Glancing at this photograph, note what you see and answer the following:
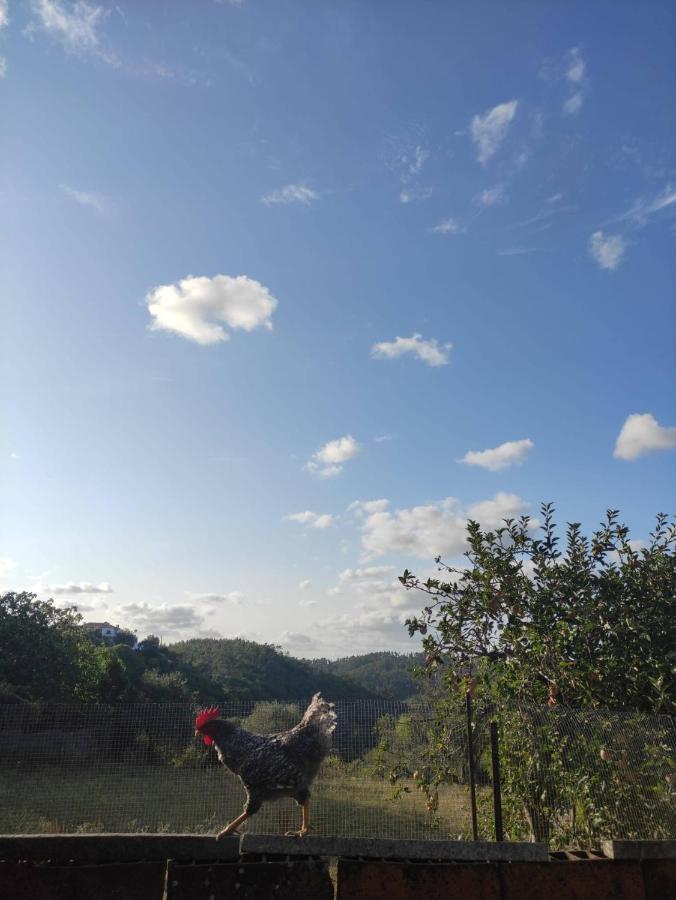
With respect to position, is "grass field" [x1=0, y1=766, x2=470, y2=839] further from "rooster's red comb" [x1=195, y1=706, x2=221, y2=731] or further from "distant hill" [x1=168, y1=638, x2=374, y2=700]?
"distant hill" [x1=168, y1=638, x2=374, y2=700]

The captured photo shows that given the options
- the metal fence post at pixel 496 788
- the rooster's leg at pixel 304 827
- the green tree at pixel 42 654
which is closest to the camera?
the rooster's leg at pixel 304 827

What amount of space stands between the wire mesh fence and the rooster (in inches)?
67.7

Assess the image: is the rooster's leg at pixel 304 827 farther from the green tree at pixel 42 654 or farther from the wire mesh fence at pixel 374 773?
the green tree at pixel 42 654

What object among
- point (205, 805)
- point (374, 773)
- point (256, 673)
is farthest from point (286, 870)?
point (256, 673)

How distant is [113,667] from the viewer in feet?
76.4

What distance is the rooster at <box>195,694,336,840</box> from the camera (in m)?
3.90

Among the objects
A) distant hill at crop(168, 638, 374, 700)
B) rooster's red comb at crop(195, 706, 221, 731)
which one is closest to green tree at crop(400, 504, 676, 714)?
rooster's red comb at crop(195, 706, 221, 731)

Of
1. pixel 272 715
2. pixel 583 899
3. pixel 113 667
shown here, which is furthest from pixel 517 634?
pixel 113 667

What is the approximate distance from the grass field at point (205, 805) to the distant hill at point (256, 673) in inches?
1221

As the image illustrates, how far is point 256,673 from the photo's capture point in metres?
56.8

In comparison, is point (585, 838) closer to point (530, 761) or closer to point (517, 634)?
point (530, 761)

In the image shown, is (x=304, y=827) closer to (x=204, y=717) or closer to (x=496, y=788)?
(x=204, y=717)

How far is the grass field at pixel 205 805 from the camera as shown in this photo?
5.52 m

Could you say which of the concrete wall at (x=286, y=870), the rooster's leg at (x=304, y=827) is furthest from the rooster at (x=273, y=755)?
the concrete wall at (x=286, y=870)
